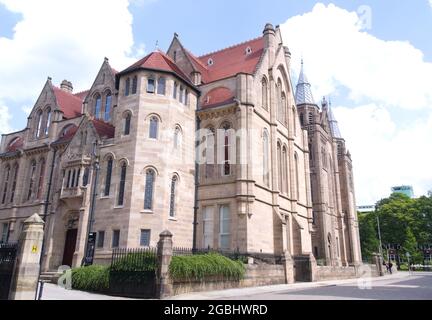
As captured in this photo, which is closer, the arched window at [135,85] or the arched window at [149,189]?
the arched window at [149,189]

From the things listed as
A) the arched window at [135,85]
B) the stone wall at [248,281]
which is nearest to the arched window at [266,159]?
the stone wall at [248,281]

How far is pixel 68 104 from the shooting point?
38281mm

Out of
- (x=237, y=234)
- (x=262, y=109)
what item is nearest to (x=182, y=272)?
(x=237, y=234)

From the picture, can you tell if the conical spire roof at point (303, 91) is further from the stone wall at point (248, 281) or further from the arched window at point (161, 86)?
the stone wall at point (248, 281)

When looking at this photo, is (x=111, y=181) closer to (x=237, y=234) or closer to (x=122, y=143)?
(x=122, y=143)

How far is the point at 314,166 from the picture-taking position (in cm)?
5069

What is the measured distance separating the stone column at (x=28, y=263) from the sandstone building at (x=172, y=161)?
35.4 feet

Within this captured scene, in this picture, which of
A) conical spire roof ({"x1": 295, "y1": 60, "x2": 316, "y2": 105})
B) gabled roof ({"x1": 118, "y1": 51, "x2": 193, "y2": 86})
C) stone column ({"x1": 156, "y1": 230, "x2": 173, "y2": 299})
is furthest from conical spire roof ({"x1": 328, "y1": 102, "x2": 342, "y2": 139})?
stone column ({"x1": 156, "y1": 230, "x2": 173, "y2": 299})

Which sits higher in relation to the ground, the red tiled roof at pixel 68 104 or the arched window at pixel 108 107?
the red tiled roof at pixel 68 104

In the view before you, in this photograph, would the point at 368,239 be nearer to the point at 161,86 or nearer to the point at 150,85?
the point at 161,86

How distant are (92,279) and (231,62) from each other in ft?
81.7

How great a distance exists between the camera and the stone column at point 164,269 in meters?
15.5

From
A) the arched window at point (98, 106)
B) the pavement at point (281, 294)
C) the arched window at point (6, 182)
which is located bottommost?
the pavement at point (281, 294)

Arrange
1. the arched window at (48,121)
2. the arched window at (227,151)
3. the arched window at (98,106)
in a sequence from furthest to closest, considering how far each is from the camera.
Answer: the arched window at (48,121) < the arched window at (98,106) < the arched window at (227,151)
